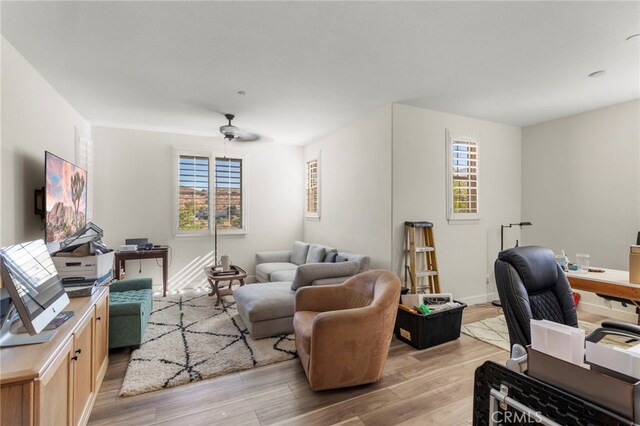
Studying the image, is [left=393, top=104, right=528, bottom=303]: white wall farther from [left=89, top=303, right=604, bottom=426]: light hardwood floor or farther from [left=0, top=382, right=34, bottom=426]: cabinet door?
[left=0, top=382, right=34, bottom=426]: cabinet door

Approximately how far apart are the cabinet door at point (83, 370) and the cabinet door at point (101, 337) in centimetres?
14

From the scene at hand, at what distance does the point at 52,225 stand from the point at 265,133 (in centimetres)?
327

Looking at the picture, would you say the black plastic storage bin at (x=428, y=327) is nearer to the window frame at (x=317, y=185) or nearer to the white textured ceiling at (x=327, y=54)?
the white textured ceiling at (x=327, y=54)

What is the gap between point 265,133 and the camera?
516 centimetres

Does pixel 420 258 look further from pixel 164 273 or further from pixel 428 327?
pixel 164 273

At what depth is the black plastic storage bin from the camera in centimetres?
297

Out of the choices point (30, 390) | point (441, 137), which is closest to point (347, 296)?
point (30, 390)

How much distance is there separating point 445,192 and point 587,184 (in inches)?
75.2

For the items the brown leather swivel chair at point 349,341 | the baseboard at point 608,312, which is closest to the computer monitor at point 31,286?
the brown leather swivel chair at point 349,341

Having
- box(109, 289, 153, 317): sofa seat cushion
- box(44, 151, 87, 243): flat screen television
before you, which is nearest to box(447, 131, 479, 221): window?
box(109, 289, 153, 317): sofa seat cushion

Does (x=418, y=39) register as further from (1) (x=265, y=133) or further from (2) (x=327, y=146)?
(1) (x=265, y=133)

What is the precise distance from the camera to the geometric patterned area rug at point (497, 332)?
10.0 ft

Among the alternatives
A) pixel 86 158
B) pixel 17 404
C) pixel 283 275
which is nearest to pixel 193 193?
pixel 86 158

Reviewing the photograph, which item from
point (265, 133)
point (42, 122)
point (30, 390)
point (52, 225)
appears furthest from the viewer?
point (265, 133)
